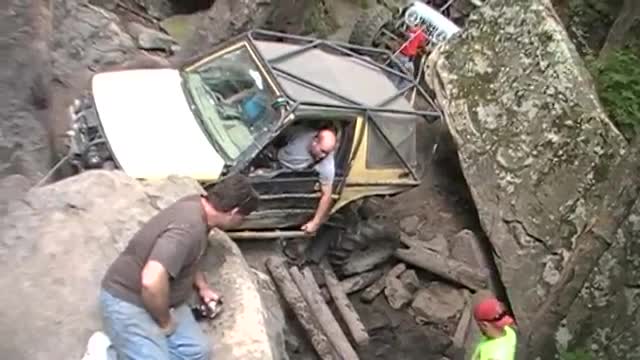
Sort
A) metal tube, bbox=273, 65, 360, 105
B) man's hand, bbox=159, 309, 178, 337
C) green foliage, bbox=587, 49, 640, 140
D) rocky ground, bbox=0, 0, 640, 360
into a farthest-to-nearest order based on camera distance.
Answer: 1. green foliage, bbox=587, 49, 640, 140
2. metal tube, bbox=273, 65, 360, 105
3. rocky ground, bbox=0, 0, 640, 360
4. man's hand, bbox=159, 309, 178, 337

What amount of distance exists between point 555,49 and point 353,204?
3182 mm

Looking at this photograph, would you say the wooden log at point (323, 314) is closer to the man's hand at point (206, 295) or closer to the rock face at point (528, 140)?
the rock face at point (528, 140)

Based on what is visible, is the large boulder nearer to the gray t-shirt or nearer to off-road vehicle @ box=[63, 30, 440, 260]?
off-road vehicle @ box=[63, 30, 440, 260]

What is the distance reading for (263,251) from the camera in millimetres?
10414

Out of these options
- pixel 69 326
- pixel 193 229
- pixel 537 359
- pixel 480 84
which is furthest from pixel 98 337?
pixel 480 84

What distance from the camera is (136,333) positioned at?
19.9 ft

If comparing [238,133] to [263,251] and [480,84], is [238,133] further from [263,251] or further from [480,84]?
[480,84]

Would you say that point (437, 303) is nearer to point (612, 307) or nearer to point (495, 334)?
point (612, 307)

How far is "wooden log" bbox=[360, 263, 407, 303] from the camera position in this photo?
11.3m

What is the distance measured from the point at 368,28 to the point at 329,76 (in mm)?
3998

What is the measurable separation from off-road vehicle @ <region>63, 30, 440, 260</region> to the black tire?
10.7ft

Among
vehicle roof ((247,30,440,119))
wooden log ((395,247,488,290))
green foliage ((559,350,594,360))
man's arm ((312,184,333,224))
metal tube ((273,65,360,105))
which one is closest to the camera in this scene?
green foliage ((559,350,594,360))

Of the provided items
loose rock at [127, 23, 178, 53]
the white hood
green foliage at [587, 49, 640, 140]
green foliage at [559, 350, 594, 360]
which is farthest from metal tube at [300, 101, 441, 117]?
loose rock at [127, 23, 178, 53]

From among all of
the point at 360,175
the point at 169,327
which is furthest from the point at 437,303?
the point at 169,327
